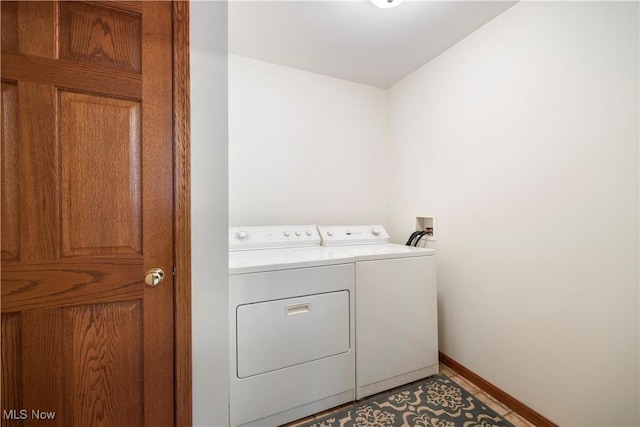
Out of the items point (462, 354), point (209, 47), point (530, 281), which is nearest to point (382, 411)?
point (462, 354)

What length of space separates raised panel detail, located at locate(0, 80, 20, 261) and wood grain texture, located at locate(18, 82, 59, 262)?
0.05ft

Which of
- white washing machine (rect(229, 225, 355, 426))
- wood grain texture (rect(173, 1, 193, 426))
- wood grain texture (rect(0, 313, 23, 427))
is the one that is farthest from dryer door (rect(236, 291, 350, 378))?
wood grain texture (rect(0, 313, 23, 427))

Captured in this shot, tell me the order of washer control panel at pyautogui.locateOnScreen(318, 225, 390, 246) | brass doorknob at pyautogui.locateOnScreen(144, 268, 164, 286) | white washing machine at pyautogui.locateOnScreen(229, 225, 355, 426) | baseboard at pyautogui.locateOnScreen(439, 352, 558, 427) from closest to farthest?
brass doorknob at pyautogui.locateOnScreen(144, 268, 164, 286)
white washing machine at pyautogui.locateOnScreen(229, 225, 355, 426)
baseboard at pyautogui.locateOnScreen(439, 352, 558, 427)
washer control panel at pyautogui.locateOnScreen(318, 225, 390, 246)

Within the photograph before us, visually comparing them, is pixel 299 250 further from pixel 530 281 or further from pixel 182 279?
pixel 530 281

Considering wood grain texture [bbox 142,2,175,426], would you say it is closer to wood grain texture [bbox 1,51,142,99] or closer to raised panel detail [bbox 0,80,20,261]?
wood grain texture [bbox 1,51,142,99]

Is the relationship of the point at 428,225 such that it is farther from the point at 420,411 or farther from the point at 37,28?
the point at 37,28

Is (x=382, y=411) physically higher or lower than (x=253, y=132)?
lower

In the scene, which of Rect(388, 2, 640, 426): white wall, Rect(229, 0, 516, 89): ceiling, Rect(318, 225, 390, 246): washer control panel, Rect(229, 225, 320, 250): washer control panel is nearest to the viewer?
Rect(388, 2, 640, 426): white wall

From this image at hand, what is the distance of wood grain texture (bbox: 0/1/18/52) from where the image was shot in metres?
0.81

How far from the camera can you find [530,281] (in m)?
1.44

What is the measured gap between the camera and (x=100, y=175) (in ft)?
3.01

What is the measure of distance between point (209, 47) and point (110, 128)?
0.47m

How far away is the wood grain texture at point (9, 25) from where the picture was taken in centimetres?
81

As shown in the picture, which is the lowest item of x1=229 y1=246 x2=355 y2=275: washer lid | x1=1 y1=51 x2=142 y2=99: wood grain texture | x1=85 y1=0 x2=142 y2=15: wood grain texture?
x1=229 y1=246 x2=355 y2=275: washer lid
